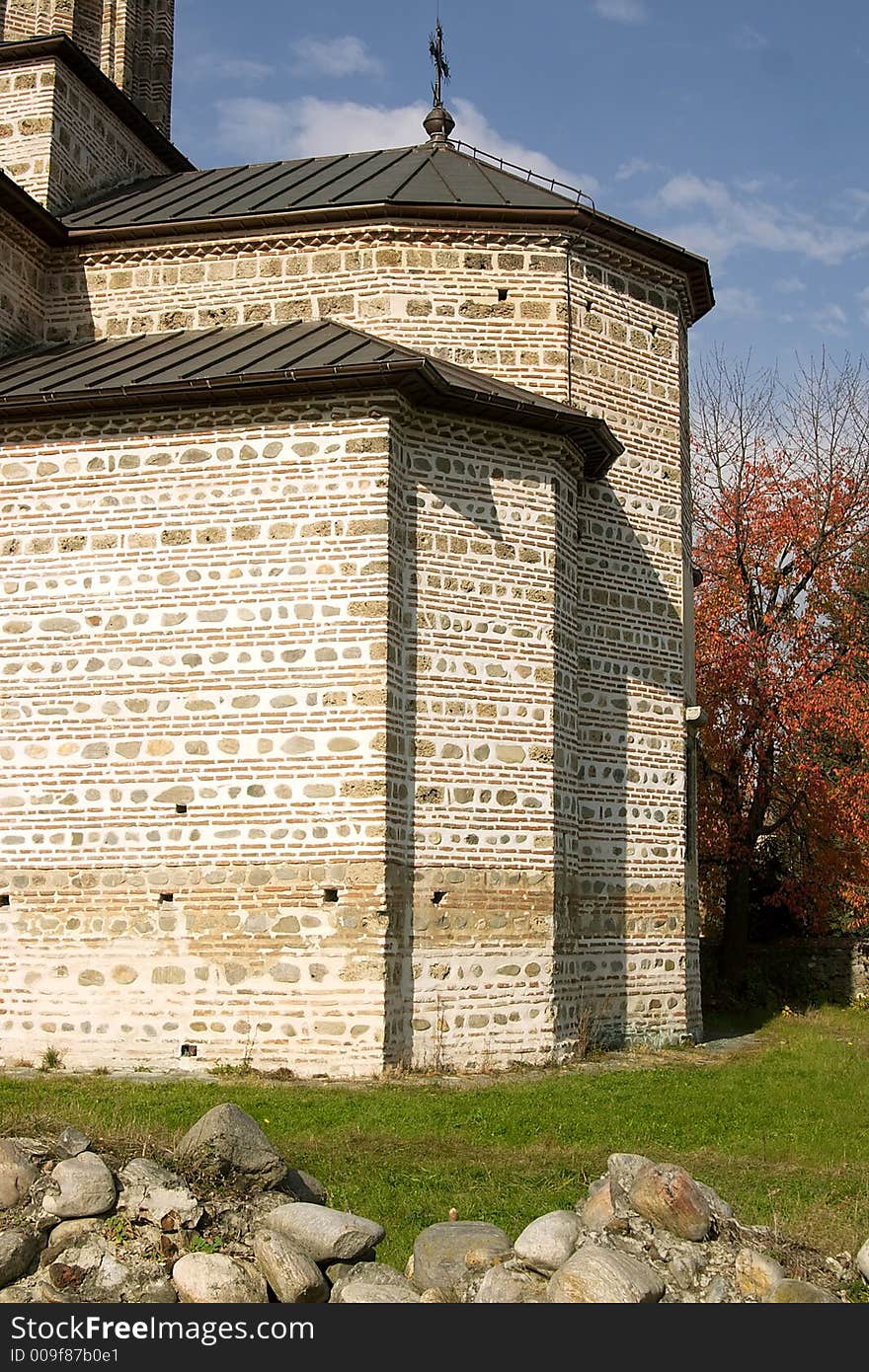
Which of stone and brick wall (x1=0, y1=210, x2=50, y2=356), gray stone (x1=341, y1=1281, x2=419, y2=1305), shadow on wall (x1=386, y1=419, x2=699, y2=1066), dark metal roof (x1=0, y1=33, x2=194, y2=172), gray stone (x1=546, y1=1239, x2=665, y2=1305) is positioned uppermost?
dark metal roof (x1=0, y1=33, x2=194, y2=172)

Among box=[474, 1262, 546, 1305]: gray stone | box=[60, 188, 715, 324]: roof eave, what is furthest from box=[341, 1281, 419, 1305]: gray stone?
box=[60, 188, 715, 324]: roof eave

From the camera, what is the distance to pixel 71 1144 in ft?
16.3

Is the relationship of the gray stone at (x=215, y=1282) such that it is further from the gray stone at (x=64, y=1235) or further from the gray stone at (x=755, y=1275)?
the gray stone at (x=755, y=1275)

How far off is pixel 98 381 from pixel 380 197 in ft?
10.4

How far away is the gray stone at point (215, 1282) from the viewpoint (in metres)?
4.19

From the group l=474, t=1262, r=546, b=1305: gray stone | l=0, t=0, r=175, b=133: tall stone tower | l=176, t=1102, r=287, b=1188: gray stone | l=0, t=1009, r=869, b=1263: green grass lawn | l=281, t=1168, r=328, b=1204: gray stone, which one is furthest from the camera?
l=0, t=0, r=175, b=133: tall stone tower

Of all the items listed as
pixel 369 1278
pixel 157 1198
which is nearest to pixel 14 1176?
pixel 157 1198

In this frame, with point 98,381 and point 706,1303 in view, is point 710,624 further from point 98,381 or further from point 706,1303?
point 706,1303

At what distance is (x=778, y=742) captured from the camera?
18.0m

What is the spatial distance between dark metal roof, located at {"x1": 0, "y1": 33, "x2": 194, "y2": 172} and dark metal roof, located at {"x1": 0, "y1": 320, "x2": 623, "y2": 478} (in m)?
3.74

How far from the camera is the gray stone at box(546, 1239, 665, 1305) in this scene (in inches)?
158

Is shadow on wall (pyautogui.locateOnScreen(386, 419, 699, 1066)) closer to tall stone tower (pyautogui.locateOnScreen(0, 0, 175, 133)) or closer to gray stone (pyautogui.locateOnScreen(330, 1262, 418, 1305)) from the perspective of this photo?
gray stone (pyautogui.locateOnScreen(330, 1262, 418, 1305))
